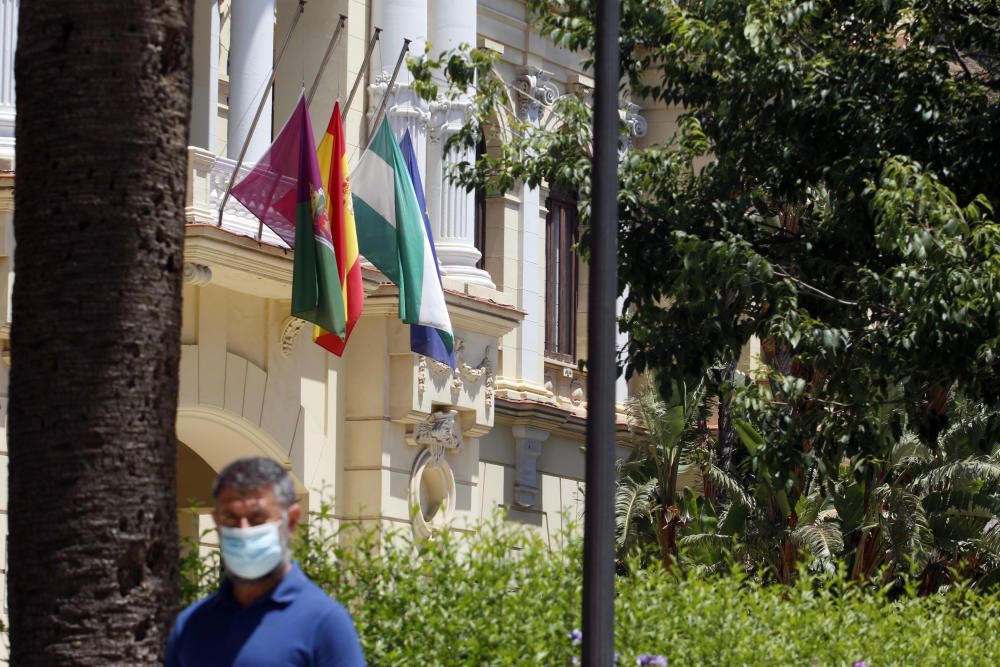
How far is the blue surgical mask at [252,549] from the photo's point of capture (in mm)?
5145

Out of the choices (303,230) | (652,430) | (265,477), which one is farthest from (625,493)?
(265,477)

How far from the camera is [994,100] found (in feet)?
49.8

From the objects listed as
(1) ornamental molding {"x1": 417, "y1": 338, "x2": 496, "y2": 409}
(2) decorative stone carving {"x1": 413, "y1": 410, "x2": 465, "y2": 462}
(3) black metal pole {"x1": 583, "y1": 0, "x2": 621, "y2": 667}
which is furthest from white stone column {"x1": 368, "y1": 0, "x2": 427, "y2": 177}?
(3) black metal pole {"x1": 583, "y1": 0, "x2": 621, "y2": 667}

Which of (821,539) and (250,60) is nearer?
(250,60)

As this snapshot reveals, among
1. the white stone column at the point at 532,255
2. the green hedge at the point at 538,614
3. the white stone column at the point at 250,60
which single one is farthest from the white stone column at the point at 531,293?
the green hedge at the point at 538,614

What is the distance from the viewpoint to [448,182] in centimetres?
2289

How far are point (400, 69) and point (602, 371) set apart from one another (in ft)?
46.8

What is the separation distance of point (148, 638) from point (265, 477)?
235 cm

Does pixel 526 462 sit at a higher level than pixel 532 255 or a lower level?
lower

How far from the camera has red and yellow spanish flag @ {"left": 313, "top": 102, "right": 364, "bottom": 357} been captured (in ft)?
62.0

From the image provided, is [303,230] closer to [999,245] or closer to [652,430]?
[999,245]

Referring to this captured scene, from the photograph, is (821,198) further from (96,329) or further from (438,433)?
(96,329)

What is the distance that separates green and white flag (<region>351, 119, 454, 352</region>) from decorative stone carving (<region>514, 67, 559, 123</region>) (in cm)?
920

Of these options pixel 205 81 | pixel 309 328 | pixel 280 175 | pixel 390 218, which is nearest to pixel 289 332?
pixel 309 328
